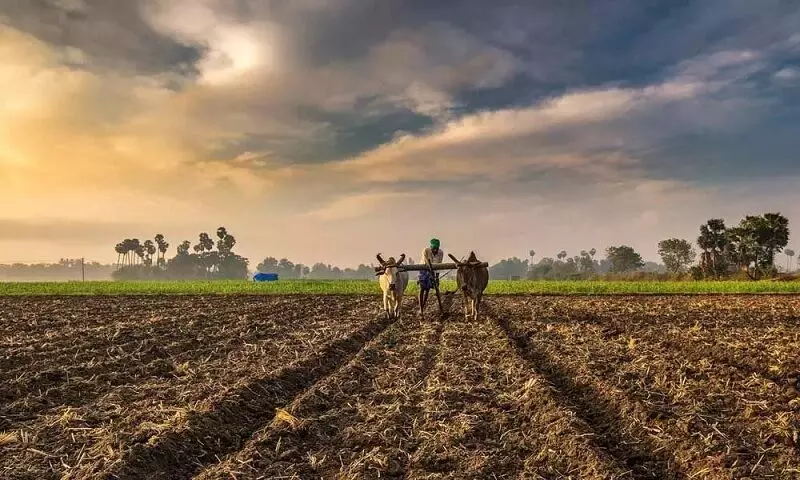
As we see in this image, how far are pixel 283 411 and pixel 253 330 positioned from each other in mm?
9087

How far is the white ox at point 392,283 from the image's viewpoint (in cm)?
1720

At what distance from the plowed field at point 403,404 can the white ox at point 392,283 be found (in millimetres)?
2107

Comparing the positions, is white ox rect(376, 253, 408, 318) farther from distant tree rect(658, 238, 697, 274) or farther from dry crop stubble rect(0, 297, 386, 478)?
distant tree rect(658, 238, 697, 274)

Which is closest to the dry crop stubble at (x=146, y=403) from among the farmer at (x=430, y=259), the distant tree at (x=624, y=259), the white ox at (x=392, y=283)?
the white ox at (x=392, y=283)

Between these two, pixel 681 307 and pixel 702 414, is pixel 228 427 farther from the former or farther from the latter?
pixel 681 307

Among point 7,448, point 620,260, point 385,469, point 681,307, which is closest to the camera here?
point 385,469

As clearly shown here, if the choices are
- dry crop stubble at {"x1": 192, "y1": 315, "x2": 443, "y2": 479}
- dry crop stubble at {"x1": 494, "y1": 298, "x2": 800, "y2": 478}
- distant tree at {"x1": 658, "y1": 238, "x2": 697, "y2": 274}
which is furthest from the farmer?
distant tree at {"x1": 658, "y1": 238, "x2": 697, "y2": 274}

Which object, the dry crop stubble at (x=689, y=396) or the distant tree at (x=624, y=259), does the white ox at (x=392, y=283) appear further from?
the distant tree at (x=624, y=259)

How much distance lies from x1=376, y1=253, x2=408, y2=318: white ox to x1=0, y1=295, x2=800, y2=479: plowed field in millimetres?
2107

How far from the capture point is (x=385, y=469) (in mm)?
5926

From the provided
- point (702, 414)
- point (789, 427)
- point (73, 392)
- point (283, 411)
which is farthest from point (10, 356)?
point (789, 427)

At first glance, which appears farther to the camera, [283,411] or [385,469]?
[283,411]

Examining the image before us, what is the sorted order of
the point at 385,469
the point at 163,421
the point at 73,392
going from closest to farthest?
the point at 385,469, the point at 163,421, the point at 73,392

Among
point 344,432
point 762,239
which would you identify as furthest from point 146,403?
point 762,239
